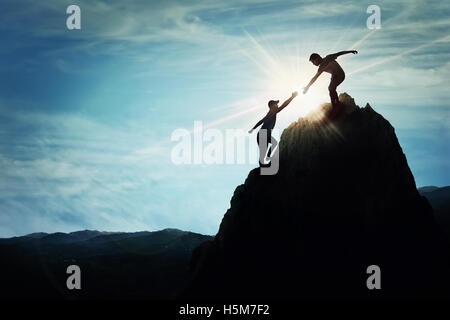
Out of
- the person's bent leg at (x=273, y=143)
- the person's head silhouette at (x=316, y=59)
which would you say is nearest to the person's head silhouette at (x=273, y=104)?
the person's bent leg at (x=273, y=143)

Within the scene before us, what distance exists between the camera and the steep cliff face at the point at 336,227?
1898cm

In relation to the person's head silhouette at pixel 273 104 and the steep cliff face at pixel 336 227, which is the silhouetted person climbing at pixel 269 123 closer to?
the person's head silhouette at pixel 273 104

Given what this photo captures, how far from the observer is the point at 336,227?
19703mm

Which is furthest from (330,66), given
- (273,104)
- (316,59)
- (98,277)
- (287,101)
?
(98,277)

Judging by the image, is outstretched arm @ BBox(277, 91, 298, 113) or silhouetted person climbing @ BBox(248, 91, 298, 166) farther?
silhouetted person climbing @ BBox(248, 91, 298, 166)

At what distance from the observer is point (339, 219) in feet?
64.6

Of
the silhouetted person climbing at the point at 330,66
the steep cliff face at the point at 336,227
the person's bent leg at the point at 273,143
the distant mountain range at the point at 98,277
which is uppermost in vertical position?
the silhouetted person climbing at the point at 330,66

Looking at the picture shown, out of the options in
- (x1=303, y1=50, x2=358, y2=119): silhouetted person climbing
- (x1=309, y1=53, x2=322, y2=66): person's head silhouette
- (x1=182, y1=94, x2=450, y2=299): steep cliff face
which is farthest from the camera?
(x1=182, y1=94, x2=450, y2=299): steep cliff face

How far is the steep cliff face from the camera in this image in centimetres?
1898

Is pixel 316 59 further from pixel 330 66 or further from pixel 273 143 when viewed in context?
pixel 273 143

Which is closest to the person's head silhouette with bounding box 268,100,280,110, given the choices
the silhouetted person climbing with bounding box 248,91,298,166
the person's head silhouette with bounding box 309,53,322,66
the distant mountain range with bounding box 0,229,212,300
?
the silhouetted person climbing with bounding box 248,91,298,166

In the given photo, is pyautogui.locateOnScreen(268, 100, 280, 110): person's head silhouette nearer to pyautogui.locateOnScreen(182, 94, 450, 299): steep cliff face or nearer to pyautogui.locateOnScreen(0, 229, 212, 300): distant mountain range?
pyautogui.locateOnScreen(182, 94, 450, 299): steep cliff face
